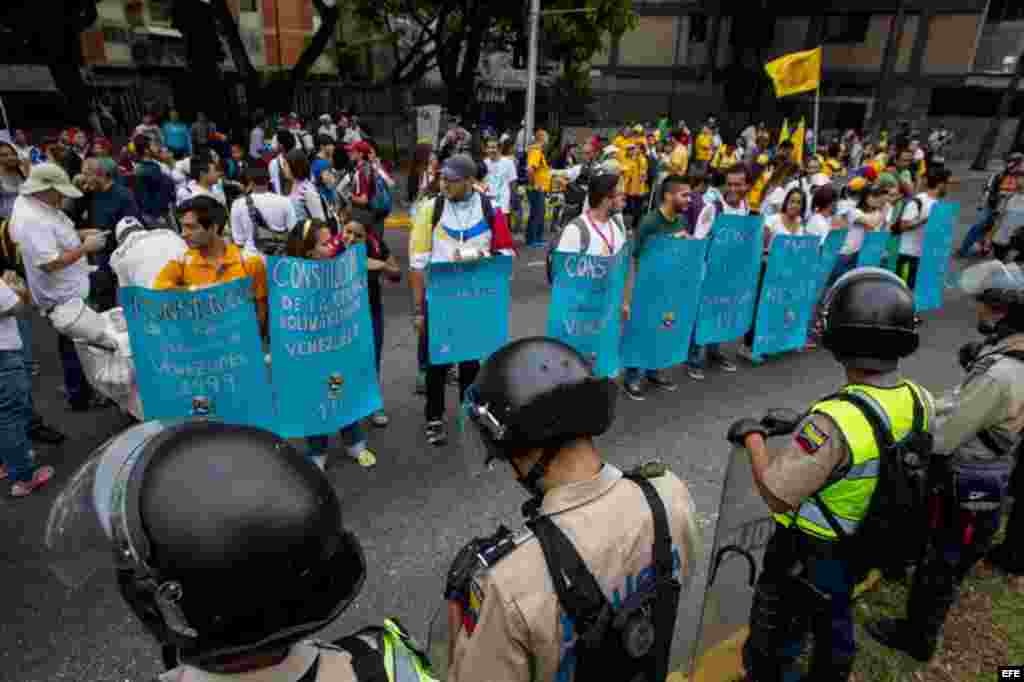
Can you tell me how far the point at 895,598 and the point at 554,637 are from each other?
2.87m

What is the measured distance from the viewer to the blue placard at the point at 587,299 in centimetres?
485

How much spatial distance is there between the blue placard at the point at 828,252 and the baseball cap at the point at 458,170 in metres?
3.87

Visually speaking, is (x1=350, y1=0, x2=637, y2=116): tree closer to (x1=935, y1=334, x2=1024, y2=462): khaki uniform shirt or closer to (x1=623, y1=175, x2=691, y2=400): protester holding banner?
(x1=623, y1=175, x2=691, y2=400): protester holding banner

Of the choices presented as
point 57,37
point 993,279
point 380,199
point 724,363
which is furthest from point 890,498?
point 57,37

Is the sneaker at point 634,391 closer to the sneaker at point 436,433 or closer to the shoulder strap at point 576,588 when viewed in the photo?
the sneaker at point 436,433

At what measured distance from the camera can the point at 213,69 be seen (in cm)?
1811

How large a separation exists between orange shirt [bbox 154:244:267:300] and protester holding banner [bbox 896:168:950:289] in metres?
7.40

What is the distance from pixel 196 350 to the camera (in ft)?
12.5

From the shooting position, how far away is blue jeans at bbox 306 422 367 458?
14.8 feet

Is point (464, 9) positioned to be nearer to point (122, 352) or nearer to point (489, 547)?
point (122, 352)

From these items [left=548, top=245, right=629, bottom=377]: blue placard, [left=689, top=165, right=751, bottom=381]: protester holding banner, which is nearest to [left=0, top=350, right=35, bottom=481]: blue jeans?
[left=548, top=245, right=629, bottom=377]: blue placard

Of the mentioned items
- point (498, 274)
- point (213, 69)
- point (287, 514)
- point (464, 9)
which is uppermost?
point (464, 9)

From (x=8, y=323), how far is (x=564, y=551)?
3879 mm

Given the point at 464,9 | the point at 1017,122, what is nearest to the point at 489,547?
the point at 464,9
